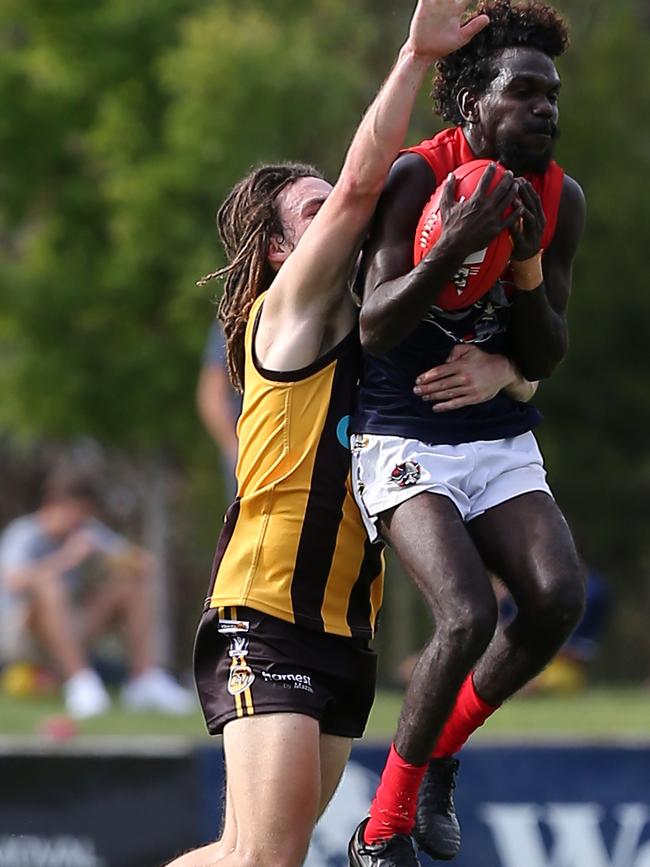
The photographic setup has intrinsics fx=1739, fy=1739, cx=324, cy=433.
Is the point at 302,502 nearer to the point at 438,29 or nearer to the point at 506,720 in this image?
the point at 438,29

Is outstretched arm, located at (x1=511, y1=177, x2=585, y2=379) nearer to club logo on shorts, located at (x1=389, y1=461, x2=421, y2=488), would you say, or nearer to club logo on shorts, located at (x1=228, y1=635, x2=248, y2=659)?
club logo on shorts, located at (x1=389, y1=461, x2=421, y2=488)

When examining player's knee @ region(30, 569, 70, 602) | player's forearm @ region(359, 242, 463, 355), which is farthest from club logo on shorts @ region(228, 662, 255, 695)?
player's knee @ region(30, 569, 70, 602)

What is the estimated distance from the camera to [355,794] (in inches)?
272

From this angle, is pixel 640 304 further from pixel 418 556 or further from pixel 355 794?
pixel 418 556

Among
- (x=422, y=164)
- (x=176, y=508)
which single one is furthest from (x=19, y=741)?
(x=176, y=508)

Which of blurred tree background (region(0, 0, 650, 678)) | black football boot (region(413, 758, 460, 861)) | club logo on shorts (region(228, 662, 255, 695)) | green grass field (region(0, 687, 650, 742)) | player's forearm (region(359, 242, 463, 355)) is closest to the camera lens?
player's forearm (region(359, 242, 463, 355))

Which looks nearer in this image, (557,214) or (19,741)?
(557,214)

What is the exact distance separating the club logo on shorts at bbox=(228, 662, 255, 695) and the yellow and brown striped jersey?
155mm

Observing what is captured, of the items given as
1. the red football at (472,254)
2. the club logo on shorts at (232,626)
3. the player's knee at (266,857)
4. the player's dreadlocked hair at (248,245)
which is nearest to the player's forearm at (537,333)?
the red football at (472,254)

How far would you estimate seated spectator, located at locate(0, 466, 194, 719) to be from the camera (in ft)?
32.6

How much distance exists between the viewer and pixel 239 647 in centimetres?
441

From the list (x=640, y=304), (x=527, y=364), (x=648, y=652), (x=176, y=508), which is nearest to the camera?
(x=527, y=364)

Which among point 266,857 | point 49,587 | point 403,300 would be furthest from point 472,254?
point 49,587

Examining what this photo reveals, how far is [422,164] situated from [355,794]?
3.43 m
